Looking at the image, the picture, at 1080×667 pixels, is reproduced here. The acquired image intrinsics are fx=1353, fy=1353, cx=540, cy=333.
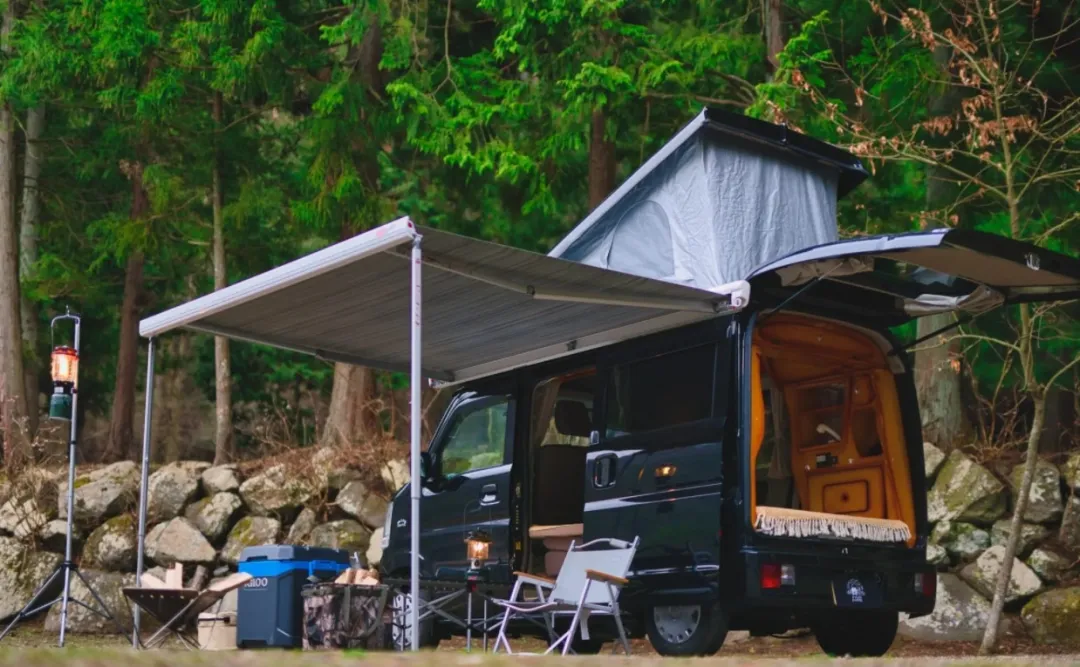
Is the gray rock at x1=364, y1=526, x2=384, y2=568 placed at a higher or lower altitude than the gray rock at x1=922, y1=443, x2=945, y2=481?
lower

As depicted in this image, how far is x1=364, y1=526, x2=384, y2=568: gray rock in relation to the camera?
13.3 m

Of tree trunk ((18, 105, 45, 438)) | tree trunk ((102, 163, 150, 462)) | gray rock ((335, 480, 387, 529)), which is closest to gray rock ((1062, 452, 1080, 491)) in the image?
gray rock ((335, 480, 387, 529))

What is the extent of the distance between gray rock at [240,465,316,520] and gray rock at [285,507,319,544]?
6.3 inches

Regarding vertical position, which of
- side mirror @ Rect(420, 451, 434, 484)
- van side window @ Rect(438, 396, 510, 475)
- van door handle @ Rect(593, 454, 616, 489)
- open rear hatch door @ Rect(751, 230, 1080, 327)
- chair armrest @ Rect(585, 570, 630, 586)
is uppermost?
open rear hatch door @ Rect(751, 230, 1080, 327)

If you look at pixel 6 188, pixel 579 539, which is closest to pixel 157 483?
pixel 6 188

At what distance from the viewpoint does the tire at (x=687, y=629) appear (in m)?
7.36

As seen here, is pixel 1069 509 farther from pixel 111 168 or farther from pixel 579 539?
pixel 111 168

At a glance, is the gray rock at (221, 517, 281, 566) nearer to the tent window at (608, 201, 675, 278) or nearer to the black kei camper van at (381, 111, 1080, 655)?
the black kei camper van at (381, 111, 1080, 655)

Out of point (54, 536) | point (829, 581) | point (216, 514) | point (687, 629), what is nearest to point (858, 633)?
point (829, 581)

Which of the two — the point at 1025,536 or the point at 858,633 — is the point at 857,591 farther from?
the point at 1025,536

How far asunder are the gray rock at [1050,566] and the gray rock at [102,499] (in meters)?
9.31

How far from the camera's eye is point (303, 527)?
45.8 ft

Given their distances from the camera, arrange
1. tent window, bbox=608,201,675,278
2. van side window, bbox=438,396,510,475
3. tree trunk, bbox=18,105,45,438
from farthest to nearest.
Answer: tree trunk, bbox=18,105,45,438 → van side window, bbox=438,396,510,475 → tent window, bbox=608,201,675,278

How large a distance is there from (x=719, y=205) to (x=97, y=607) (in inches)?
340
